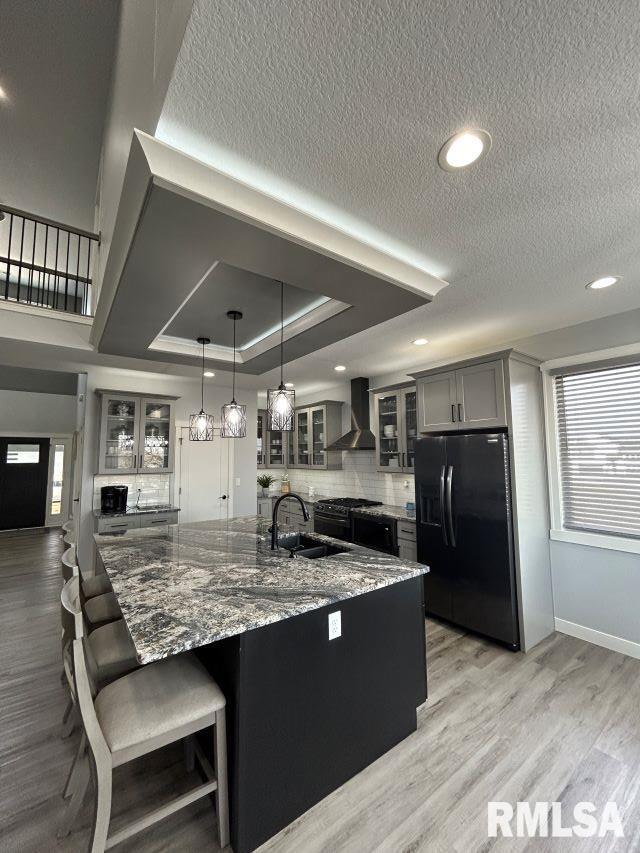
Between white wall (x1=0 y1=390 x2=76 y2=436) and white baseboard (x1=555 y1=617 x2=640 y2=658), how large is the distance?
966cm

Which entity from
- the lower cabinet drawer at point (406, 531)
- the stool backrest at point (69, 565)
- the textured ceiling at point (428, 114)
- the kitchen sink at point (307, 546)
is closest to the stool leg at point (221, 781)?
the stool backrest at point (69, 565)

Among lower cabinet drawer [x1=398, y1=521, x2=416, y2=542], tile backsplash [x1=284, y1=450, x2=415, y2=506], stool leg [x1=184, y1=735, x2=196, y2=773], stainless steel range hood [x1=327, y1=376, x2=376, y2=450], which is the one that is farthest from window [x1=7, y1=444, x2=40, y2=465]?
stool leg [x1=184, y1=735, x2=196, y2=773]

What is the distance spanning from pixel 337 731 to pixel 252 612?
31.6 inches

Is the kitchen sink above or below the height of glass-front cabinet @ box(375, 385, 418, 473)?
below

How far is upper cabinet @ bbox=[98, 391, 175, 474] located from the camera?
15.1 feet

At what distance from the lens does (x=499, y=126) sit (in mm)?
1331

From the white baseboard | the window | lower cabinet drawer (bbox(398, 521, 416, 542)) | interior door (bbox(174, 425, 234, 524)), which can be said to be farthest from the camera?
the window

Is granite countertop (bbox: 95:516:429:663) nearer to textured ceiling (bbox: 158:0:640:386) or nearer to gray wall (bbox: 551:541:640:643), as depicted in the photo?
textured ceiling (bbox: 158:0:640:386)

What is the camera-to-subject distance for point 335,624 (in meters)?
1.82

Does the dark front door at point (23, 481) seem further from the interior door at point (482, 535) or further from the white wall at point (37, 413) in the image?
the interior door at point (482, 535)

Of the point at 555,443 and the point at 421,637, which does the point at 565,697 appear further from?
the point at 555,443

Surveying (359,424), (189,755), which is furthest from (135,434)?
(189,755)

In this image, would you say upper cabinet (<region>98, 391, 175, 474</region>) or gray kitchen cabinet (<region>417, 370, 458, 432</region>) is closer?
gray kitchen cabinet (<region>417, 370, 458, 432</region>)

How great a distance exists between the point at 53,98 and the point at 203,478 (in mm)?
4175
